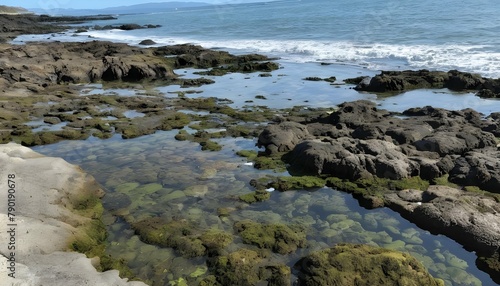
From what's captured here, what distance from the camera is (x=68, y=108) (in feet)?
76.3

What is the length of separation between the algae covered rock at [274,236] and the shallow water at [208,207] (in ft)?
0.74

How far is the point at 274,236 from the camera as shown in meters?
10.3

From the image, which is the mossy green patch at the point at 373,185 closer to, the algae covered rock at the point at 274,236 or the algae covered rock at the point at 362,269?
the algae covered rock at the point at 274,236

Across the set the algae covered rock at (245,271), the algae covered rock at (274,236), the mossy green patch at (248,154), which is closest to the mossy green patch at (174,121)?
the mossy green patch at (248,154)

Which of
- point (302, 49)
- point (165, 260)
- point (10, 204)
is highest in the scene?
point (302, 49)

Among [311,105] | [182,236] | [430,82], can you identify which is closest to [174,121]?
[311,105]

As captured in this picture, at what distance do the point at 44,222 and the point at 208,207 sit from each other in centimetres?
452

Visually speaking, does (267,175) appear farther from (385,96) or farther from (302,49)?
(302,49)

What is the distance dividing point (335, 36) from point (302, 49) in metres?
11.4

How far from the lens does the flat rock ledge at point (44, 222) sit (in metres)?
7.73

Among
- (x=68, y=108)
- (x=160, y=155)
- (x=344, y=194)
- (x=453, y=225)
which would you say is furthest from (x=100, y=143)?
(x=453, y=225)

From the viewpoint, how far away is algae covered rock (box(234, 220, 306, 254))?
9.89 m

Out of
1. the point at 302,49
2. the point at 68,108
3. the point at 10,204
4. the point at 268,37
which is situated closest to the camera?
the point at 10,204

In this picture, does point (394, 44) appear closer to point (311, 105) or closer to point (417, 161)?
point (311, 105)
